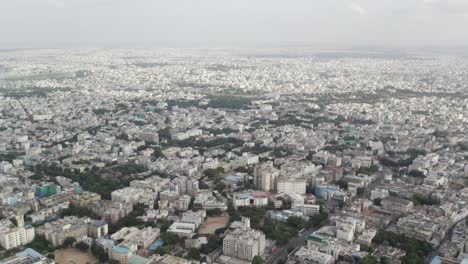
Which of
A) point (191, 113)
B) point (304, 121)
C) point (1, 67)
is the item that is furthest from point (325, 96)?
point (1, 67)

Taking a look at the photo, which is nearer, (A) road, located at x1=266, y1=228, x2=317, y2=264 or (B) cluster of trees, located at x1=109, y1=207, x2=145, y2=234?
(A) road, located at x1=266, y1=228, x2=317, y2=264

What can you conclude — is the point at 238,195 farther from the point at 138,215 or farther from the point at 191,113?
the point at 191,113

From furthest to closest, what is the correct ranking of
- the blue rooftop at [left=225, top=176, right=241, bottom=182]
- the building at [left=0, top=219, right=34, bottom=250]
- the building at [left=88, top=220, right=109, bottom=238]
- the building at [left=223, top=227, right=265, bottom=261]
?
the blue rooftop at [left=225, top=176, right=241, bottom=182]
the building at [left=88, top=220, right=109, bottom=238]
the building at [left=0, top=219, right=34, bottom=250]
the building at [left=223, top=227, right=265, bottom=261]

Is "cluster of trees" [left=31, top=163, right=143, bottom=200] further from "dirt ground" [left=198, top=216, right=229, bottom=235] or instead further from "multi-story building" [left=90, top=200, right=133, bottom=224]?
"dirt ground" [left=198, top=216, right=229, bottom=235]

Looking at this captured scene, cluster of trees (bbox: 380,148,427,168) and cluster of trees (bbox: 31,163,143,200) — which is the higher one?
cluster of trees (bbox: 380,148,427,168)

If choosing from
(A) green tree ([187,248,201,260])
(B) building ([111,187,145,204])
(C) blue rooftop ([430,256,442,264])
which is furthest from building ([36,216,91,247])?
(C) blue rooftop ([430,256,442,264])

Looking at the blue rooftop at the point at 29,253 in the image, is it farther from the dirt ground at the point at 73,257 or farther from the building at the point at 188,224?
the building at the point at 188,224

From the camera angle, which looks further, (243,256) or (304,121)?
(304,121)

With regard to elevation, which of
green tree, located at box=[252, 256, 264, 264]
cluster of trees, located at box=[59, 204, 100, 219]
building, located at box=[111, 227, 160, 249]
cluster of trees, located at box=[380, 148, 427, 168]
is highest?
cluster of trees, located at box=[380, 148, 427, 168]

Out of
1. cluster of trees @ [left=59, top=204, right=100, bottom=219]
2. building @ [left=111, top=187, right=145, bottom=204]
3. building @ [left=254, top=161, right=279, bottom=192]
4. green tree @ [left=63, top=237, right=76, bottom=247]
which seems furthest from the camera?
building @ [left=254, top=161, right=279, bottom=192]
